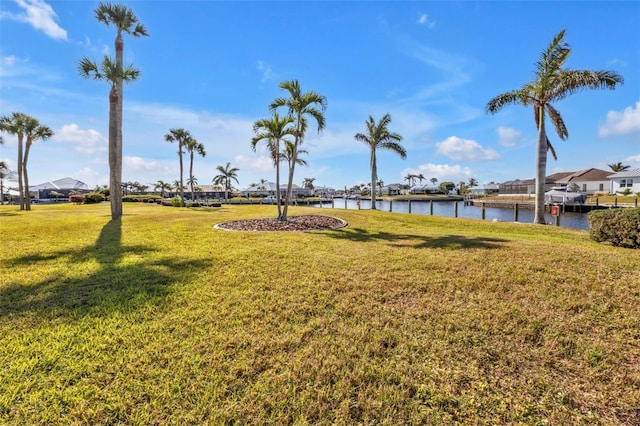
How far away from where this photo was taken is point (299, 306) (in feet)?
12.9

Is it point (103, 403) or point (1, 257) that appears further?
point (1, 257)

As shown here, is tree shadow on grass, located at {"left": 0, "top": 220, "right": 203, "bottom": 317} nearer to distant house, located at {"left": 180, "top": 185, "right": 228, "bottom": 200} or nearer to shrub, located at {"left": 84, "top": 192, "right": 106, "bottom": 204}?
shrub, located at {"left": 84, "top": 192, "right": 106, "bottom": 204}

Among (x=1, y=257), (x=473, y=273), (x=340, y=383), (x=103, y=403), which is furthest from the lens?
(x=1, y=257)

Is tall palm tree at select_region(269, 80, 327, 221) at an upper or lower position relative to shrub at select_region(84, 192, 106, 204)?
upper

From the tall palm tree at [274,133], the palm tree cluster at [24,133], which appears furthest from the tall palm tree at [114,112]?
the palm tree cluster at [24,133]

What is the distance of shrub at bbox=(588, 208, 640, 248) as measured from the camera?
677 cm

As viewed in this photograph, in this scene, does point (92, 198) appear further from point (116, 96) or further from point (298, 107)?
point (298, 107)

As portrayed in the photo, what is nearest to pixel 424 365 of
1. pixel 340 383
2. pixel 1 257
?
pixel 340 383

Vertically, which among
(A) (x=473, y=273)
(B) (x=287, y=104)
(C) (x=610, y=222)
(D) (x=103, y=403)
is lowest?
(D) (x=103, y=403)

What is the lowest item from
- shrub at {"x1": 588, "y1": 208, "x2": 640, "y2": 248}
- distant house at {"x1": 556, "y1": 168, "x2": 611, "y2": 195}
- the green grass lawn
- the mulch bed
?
the green grass lawn

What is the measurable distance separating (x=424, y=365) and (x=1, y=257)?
8.83 m

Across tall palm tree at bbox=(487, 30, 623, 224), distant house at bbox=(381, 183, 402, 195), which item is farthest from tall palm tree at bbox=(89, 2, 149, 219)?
distant house at bbox=(381, 183, 402, 195)

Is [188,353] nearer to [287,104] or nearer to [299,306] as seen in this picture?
[299,306]

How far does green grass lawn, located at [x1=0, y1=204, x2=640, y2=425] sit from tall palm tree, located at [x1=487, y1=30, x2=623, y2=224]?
29.7ft
